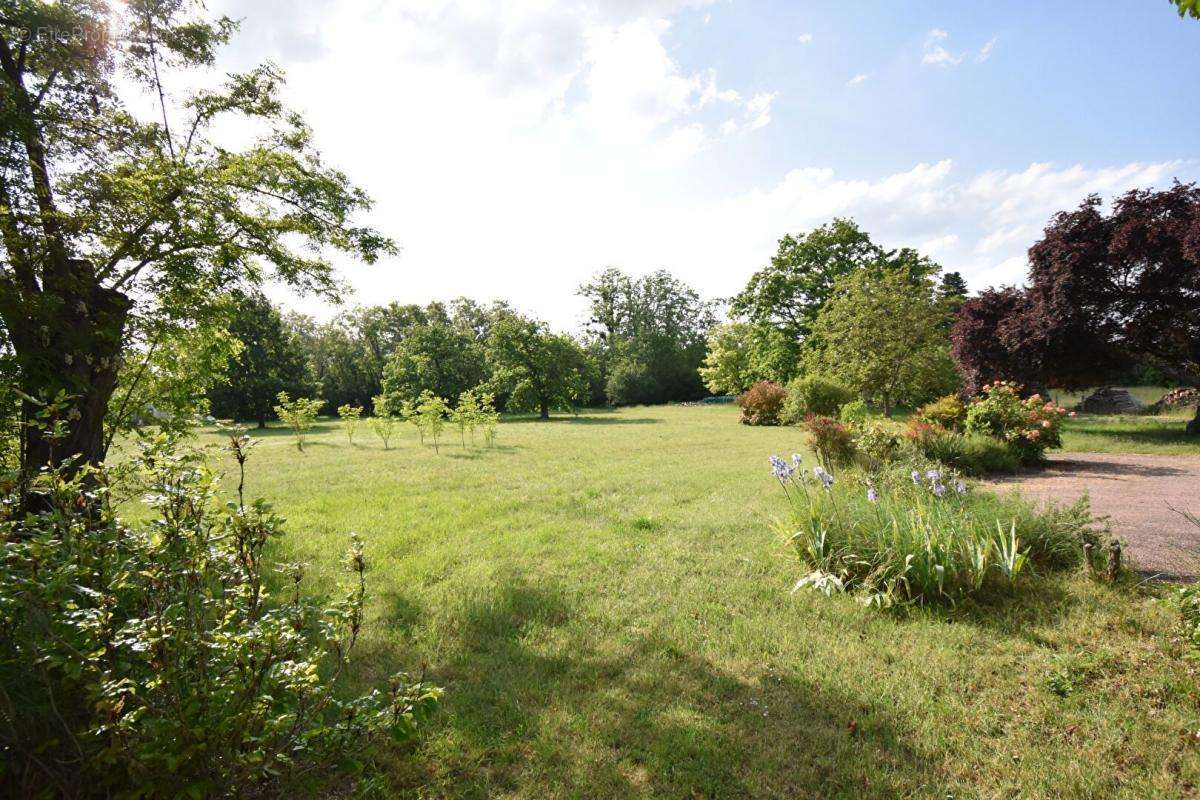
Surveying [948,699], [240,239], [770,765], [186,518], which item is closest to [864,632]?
[948,699]

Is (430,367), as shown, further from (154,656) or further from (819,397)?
(154,656)

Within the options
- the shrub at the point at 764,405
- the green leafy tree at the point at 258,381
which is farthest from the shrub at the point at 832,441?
the green leafy tree at the point at 258,381

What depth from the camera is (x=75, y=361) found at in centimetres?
408

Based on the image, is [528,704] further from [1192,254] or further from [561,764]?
[1192,254]

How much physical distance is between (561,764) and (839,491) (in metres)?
4.97

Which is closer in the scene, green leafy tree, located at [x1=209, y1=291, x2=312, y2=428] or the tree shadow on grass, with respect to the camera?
the tree shadow on grass

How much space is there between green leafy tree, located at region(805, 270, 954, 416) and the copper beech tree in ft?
13.3

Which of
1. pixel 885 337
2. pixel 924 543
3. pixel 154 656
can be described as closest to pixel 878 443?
pixel 924 543

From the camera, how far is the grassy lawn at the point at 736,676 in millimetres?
2402

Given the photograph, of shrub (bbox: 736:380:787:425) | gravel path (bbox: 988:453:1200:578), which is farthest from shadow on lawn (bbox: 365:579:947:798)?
shrub (bbox: 736:380:787:425)

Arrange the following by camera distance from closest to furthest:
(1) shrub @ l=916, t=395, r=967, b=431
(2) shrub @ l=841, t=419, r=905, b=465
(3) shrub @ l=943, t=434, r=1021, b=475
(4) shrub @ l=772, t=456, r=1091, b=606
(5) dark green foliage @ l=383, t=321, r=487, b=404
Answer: (4) shrub @ l=772, t=456, r=1091, b=606, (2) shrub @ l=841, t=419, r=905, b=465, (3) shrub @ l=943, t=434, r=1021, b=475, (1) shrub @ l=916, t=395, r=967, b=431, (5) dark green foliage @ l=383, t=321, r=487, b=404

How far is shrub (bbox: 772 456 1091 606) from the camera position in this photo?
4.01 m

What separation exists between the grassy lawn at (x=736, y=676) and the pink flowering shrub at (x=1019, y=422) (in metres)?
6.70

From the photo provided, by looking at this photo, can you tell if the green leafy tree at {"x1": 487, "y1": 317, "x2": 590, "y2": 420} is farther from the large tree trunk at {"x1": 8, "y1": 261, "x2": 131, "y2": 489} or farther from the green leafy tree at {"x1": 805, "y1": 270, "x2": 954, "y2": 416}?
the large tree trunk at {"x1": 8, "y1": 261, "x2": 131, "y2": 489}
